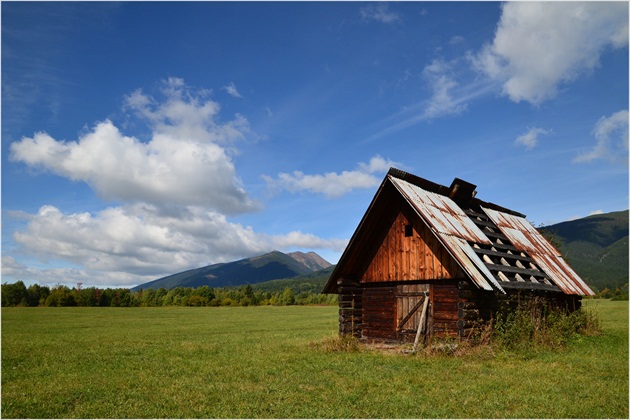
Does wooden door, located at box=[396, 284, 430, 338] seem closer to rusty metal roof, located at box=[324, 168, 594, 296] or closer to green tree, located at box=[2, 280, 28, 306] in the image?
rusty metal roof, located at box=[324, 168, 594, 296]

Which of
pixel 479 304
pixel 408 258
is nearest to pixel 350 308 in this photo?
pixel 408 258

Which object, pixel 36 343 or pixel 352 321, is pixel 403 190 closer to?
pixel 352 321

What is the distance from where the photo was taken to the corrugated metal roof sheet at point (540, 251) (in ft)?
74.8

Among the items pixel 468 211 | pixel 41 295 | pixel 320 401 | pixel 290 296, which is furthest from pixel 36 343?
pixel 290 296

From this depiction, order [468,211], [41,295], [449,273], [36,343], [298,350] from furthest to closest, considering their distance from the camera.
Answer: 1. [41,295]
2. [36,343]
3. [468,211]
4. [298,350]
5. [449,273]

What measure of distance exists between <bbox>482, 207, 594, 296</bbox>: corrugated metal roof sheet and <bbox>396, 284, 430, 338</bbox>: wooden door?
654 cm

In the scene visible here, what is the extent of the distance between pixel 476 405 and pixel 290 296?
120344mm

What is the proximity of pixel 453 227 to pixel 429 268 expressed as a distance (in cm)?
202

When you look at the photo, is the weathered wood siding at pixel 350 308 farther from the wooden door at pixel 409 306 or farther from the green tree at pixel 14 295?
the green tree at pixel 14 295

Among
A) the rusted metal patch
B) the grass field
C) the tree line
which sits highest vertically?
the rusted metal patch

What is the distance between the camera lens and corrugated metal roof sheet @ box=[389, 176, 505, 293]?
17094mm

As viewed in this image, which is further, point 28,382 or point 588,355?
point 588,355

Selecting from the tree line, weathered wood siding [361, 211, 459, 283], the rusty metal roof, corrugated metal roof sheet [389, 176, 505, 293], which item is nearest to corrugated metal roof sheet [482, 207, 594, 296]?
the rusty metal roof

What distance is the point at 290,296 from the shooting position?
128625mm
